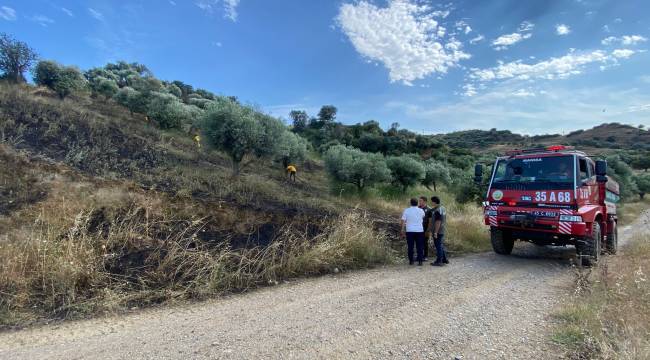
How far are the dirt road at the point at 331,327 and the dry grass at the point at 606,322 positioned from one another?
0.29 metres

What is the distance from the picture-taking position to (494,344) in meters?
3.99

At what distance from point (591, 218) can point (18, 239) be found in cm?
1204

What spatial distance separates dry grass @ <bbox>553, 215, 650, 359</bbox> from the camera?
3.50 metres

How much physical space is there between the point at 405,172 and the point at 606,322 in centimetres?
2009

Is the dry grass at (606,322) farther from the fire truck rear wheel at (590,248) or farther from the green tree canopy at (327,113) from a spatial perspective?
the green tree canopy at (327,113)

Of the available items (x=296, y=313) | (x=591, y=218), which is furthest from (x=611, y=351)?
(x=591, y=218)

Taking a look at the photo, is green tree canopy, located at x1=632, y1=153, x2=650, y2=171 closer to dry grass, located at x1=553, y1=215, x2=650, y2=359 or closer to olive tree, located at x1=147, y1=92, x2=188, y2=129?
dry grass, located at x1=553, y1=215, x2=650, y2=359

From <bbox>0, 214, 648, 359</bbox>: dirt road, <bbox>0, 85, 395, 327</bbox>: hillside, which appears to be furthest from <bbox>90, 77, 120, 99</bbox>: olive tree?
<bbox>0, 214, 648, 359</bbox>: dirt road

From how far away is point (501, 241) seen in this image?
959 centimetres

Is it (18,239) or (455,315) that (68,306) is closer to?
(18,239)

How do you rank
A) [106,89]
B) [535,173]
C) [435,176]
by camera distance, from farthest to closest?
[106,89] → [435,176] → [535,173]

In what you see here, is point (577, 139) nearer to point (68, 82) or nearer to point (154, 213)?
point (68, 82)

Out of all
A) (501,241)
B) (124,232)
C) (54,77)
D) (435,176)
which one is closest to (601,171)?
(501,241)

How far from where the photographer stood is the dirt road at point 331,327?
3.65m
